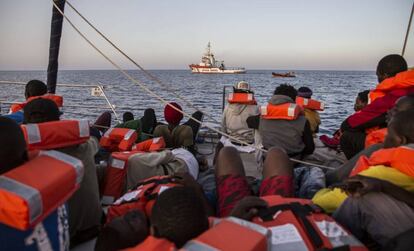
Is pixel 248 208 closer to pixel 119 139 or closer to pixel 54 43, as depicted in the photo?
pixel 119 139

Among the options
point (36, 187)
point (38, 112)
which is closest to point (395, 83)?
point (38, 112)

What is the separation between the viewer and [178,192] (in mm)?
1488

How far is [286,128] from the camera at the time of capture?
12.9ft

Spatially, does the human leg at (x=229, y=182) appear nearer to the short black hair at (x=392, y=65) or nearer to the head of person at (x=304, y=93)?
the short black hair at (x=392, y=65)

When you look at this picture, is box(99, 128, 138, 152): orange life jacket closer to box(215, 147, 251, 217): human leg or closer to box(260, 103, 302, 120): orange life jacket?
box(260, 103, 302, 120): orange life jacket

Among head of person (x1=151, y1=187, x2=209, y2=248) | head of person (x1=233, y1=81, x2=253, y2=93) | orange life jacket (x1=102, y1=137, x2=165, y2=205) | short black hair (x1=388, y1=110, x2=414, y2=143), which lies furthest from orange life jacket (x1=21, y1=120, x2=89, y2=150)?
head of person (x1=233, y1=81, x2=253, y2=93)

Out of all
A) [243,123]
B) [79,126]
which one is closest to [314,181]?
[79,126]

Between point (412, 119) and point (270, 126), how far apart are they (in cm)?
207

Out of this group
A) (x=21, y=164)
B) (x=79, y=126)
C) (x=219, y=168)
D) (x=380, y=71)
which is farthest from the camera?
(x=380, y=71)

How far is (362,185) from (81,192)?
1.79 metres

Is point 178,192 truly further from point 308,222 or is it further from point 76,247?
point 76,247

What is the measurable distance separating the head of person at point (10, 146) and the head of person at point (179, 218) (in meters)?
0.63

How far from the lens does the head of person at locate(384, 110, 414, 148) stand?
201cm

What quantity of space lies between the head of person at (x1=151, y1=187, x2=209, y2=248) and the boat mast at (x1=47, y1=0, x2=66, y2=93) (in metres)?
3.99
